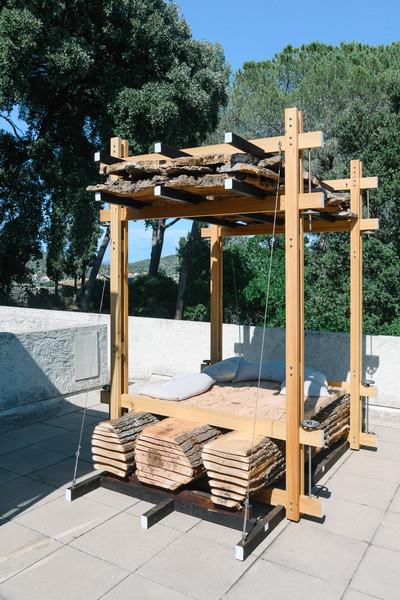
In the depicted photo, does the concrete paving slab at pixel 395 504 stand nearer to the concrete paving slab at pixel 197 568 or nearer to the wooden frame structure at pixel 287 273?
the wooden frame structure at pixel 287 273

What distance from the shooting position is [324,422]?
509 centimetres

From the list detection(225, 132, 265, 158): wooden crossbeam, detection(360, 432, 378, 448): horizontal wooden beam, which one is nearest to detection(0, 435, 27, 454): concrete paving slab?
detection(360, 432, 378, 448): horizontal wooden beam

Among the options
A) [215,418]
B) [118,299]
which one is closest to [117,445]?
[215,418]

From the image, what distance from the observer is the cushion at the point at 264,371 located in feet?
20.0

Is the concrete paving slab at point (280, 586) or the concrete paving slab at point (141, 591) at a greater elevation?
the concrete paving slab at point (141, 591)

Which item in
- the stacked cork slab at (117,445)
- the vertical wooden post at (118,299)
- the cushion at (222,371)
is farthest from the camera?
the cushion at (222,371)

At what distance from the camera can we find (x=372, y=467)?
17.3 ft

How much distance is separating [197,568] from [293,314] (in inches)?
80.0

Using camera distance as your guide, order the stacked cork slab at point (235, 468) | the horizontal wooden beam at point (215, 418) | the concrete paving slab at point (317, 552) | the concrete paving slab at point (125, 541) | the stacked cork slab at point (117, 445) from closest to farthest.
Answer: the concrete paving slab at point (317, 552)
the concrete paving slab at point (125, 541)
the stacked cork slab at point (235, 468)
the horizontal wooden beam at point (215, 418)
the stacked cork slab at point (117, 445)

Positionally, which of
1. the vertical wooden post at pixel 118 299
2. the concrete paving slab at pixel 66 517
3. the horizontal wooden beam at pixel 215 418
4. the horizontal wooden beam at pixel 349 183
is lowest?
the concrete paving slab at pixel 66 517

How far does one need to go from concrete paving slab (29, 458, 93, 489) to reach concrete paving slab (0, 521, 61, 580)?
2.75 feet

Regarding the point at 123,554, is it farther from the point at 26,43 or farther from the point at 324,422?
the point at 26,43

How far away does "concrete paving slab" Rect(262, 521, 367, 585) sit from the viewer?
11.1ft

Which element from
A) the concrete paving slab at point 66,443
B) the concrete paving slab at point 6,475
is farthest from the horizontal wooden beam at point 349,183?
the concrete paving slab at point 6,475
